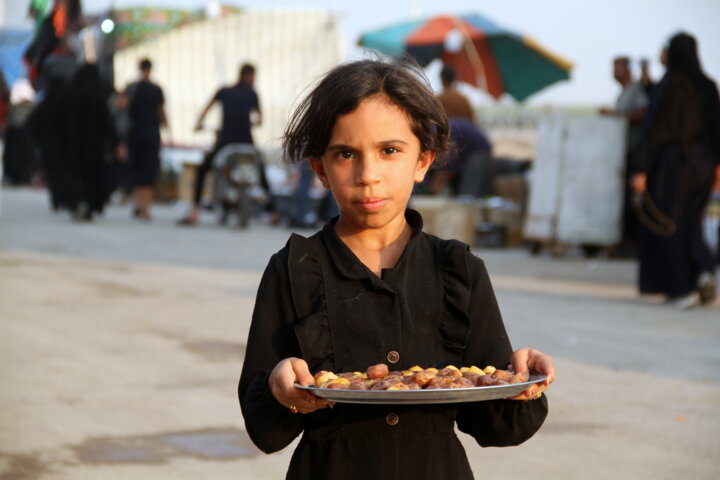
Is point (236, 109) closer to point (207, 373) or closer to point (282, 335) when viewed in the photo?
point (207, 373)

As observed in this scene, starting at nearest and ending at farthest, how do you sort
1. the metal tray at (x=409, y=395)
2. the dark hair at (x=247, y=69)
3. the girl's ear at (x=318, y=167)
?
the metal tray at (x=409, y=395) → the girl's ear at (x=318, y=167) → the dark hair at (x=247, y=69)

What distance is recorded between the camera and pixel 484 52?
20.4 m

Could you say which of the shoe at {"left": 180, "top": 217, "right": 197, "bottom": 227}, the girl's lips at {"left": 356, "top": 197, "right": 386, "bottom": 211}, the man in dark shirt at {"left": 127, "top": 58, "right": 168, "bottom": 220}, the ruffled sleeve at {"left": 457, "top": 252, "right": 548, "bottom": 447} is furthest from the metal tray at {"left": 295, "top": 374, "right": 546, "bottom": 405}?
the man in dark shirt at {"left": 127, "top": 58, "right": 168, "bottom": 220}

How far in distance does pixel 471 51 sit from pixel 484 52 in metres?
0.37

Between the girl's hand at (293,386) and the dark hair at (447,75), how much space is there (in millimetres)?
12785

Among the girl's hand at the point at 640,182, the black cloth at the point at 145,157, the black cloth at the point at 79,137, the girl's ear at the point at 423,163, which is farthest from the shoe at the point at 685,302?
the black cloth at the point at 145,157

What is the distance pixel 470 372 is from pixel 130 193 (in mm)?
20347

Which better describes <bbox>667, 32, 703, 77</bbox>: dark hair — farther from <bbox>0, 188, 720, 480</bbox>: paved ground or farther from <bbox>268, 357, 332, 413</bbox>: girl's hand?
<bbox>268, 357, 332, 413</bbox>: girl's hand

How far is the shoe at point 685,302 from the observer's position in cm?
905

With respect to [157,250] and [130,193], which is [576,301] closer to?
[157,250]

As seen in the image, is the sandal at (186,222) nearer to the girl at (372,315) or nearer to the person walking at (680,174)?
the person walking at (680,174)

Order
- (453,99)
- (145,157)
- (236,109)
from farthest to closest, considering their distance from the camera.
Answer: (145,157)
(236,109)
(453,99)

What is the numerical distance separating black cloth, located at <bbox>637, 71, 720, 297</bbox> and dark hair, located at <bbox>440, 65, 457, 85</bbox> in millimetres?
5639

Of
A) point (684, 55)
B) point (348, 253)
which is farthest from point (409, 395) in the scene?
point (684, 55)
